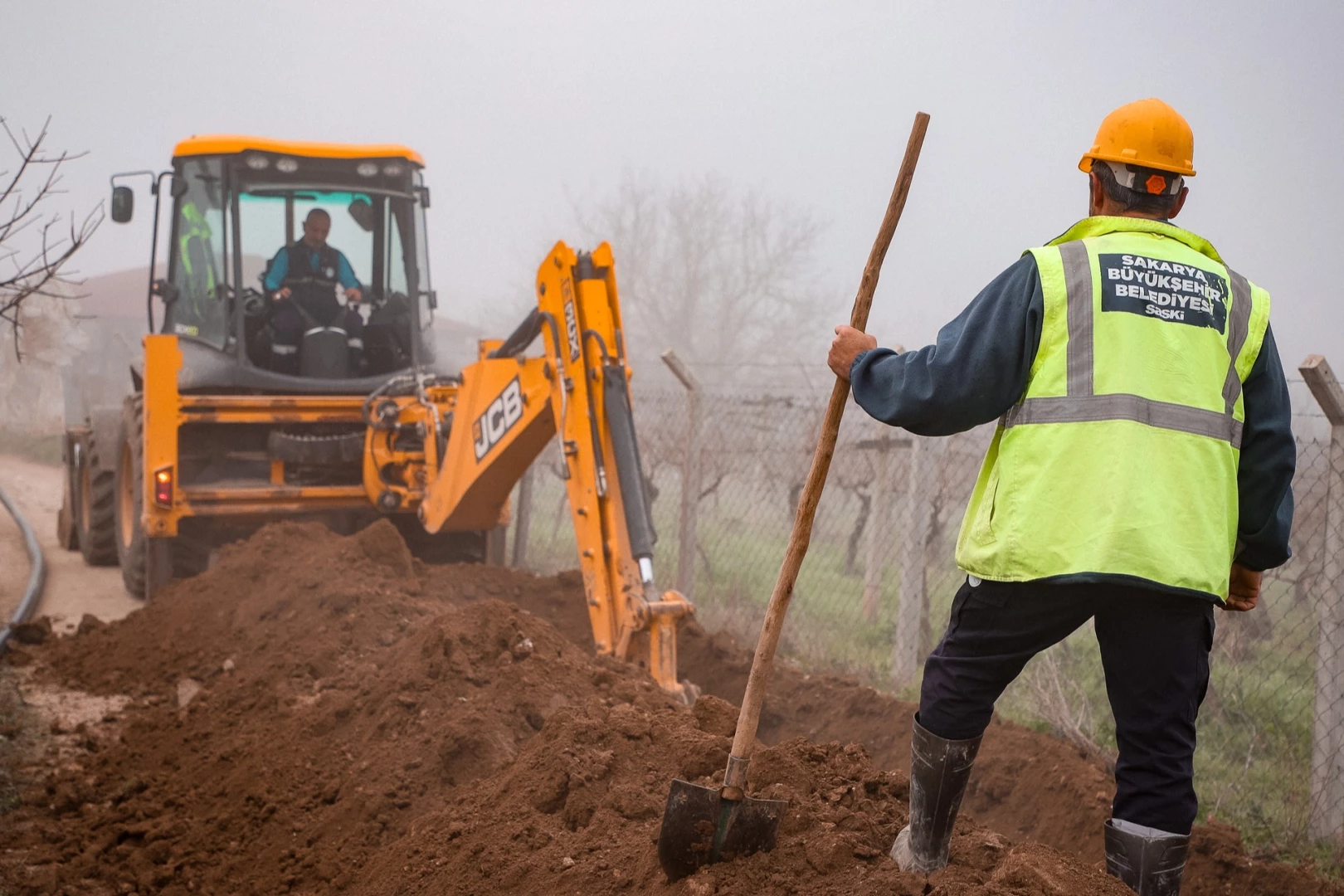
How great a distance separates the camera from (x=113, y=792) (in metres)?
4.50

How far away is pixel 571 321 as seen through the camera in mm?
5660

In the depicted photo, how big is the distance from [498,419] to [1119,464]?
4471mm

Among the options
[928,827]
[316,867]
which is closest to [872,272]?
[928,827]

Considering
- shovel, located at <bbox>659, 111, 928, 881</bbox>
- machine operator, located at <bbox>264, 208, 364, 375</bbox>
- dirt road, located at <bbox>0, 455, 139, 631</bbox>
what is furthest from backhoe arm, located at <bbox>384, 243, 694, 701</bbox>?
dirt road, located at <bbox>0, 455, 139, 631</bbox>

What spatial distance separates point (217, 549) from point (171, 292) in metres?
1.94

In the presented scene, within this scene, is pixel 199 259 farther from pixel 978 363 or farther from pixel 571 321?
pixel 978 363

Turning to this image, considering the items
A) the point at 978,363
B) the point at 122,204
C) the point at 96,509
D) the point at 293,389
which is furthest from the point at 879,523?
the point at 96,509

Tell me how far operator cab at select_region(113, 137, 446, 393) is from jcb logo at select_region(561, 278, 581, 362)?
3142 millimetres

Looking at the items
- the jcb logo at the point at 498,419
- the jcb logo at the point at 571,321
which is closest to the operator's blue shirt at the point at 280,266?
the jcb logo at the point at 498,419

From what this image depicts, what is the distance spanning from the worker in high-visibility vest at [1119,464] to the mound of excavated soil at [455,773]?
0.28 metres

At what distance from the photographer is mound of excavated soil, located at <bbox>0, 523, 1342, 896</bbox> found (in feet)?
9.86

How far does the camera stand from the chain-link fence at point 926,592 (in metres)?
4.65

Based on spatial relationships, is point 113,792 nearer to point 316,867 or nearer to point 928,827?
point 316,867

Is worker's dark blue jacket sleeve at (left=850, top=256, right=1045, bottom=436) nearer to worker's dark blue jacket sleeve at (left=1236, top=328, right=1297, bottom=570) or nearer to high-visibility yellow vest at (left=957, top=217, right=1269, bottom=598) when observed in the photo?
high-visibility yellow vest at (left=957, top=217, right=1269, bottom=598)
